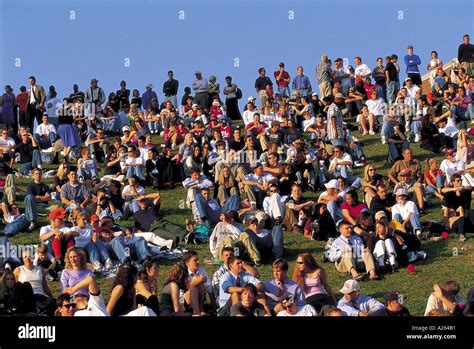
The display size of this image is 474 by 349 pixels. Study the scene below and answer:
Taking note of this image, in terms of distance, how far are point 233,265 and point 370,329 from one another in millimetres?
5264

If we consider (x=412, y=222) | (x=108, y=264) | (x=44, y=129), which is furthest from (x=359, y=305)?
(x=44, y=129)

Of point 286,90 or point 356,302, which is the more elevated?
point 286,90

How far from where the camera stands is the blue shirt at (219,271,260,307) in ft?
68.7

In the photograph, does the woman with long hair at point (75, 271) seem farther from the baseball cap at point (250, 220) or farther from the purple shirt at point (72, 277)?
the baseball cap at point (250, 220)

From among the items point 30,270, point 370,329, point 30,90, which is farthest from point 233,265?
point 30,90

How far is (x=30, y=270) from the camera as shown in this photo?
2209 centimetres

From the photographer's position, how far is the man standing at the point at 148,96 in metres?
41.2

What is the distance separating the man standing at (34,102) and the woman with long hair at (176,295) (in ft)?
57.0

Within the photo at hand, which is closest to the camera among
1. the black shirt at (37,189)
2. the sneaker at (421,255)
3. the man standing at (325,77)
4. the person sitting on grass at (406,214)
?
the sneaker at (421,255)

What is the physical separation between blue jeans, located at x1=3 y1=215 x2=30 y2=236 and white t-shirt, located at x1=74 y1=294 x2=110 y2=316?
783 cm

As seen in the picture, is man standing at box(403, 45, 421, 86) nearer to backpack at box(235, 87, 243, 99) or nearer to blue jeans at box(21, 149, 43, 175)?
backpack at box(235, 87, 243, 99)

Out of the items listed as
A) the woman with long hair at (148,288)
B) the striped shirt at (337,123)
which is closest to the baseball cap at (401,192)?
the striped shirt at (337,123)

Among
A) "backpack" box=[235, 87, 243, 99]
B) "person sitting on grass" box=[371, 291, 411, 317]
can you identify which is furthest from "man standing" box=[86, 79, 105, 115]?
"person sitting on grass" box=[371, 291, 411, 317]

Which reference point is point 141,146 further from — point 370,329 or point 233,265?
point 370,329
